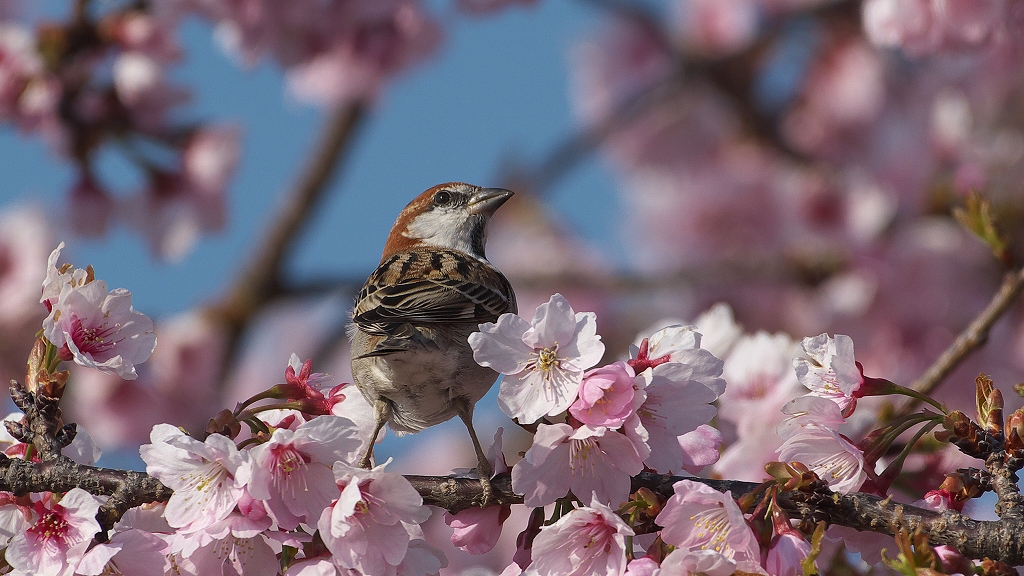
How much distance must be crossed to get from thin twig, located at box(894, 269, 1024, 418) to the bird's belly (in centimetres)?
131

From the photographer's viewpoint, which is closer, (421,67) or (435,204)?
(435,204)

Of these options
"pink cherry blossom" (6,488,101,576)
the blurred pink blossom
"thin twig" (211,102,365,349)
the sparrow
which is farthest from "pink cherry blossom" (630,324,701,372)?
the blurred pink blossom

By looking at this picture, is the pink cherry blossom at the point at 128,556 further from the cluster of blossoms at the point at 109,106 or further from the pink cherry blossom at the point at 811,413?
the cluster of blossoms at the point at 109,106

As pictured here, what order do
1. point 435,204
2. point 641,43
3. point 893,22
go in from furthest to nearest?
point 641,43 < point 435,204 < point 893,22

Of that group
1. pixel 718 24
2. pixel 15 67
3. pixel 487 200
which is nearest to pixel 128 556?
pixel 487 200

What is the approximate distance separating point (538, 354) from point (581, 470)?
28 centimetres

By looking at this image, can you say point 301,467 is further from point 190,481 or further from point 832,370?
point 832,370

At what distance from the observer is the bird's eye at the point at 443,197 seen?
5207 millimetres

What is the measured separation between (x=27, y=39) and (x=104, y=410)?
2446 millimetres

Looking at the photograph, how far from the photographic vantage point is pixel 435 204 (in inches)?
207

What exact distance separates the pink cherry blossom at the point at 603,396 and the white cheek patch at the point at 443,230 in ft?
9.32

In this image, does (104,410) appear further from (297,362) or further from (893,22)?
(893,22)

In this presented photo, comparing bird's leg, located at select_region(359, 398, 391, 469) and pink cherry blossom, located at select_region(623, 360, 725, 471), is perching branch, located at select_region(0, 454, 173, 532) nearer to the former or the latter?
bird's leg, located at select_region(359, 398, 391, 469)

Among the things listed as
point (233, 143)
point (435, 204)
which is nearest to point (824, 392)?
point (435, 204)
